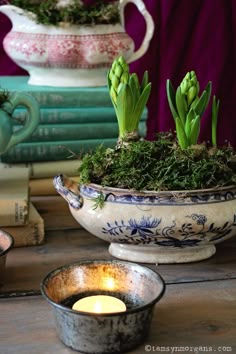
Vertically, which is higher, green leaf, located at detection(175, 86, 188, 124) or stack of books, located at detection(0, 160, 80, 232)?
green leaf, located at detection(175, 86, 188, 124)

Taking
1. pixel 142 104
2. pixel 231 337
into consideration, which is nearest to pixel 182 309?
pixel 231 337

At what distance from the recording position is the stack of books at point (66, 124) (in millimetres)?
1028

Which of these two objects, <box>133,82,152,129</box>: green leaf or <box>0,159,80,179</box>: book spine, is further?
<box>0,159,80,179</box>: book spine

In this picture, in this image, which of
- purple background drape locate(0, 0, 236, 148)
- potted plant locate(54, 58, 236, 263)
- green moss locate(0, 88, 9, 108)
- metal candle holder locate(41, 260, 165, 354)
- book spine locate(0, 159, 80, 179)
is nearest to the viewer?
metal candle holder locate(41, 260, 165, 354)

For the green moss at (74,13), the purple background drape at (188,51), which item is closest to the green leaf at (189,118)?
the green moss at (74,13)

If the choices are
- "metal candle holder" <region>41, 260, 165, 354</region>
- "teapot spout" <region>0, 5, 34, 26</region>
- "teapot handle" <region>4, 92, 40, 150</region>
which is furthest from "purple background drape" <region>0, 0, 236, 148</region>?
"metal candle holder" <region>41, 260, 165, 354</region>

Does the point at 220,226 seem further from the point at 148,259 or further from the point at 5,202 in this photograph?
the point at 5,202

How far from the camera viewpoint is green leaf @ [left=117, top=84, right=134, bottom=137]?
693 mm

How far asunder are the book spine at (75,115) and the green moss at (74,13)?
152 millimetres

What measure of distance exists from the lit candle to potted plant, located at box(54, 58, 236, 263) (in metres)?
0.10

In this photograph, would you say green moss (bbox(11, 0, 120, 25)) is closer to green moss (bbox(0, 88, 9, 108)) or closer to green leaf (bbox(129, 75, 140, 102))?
green moss (bbox(0, 88, 9, 108))

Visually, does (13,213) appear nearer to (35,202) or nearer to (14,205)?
(14,205)

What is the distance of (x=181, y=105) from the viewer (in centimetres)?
69

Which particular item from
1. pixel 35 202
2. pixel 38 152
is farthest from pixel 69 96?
pixel 35 202
